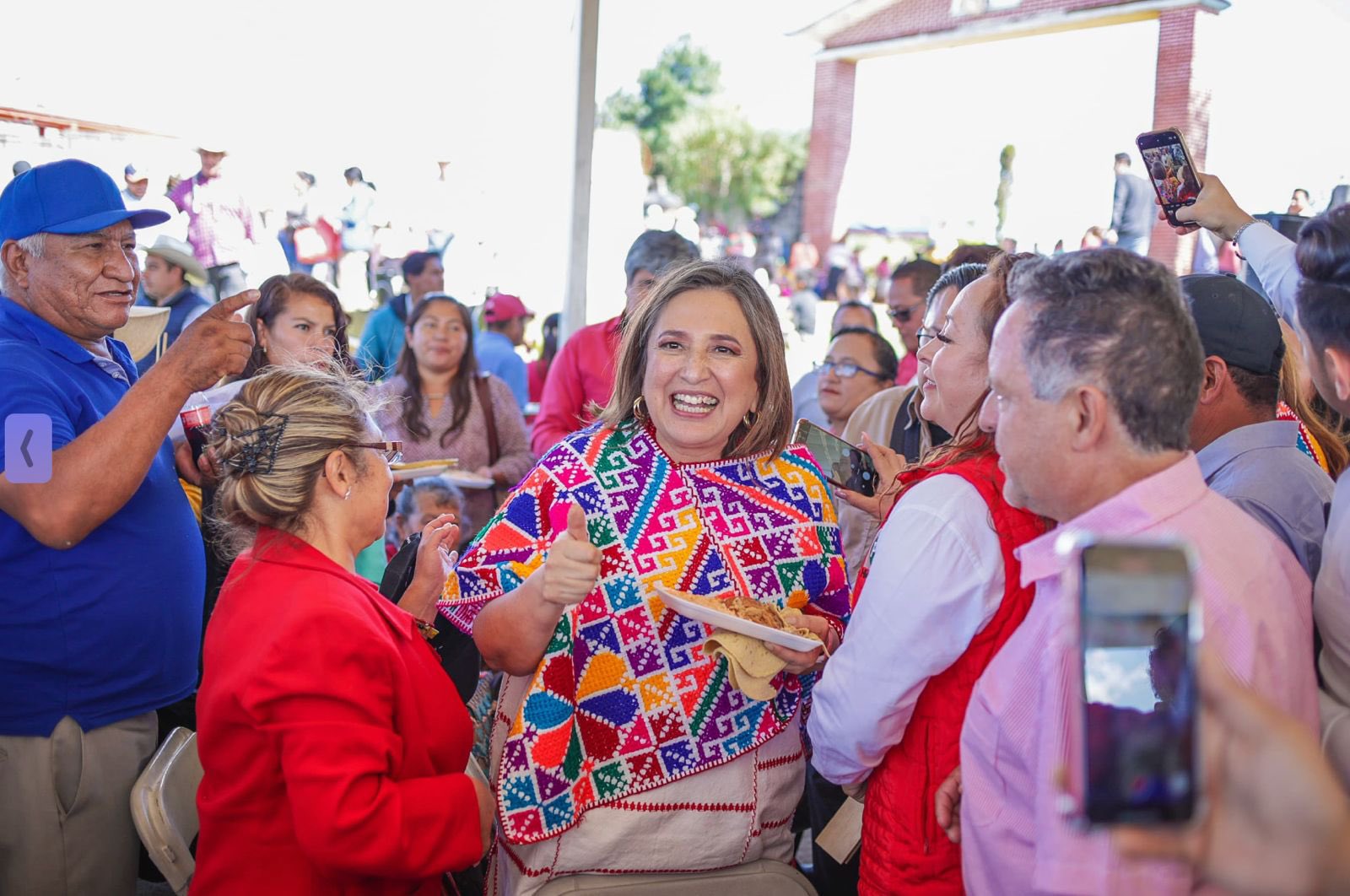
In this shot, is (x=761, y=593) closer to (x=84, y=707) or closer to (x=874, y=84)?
(x=84, y=707)

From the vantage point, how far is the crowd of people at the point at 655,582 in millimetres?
1305

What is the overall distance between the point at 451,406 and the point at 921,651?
3264mm

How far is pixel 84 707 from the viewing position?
6.91ft

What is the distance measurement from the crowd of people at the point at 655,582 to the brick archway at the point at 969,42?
1.80 m

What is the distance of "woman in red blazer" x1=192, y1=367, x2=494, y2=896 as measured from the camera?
60.5 inches

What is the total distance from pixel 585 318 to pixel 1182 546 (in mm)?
4753

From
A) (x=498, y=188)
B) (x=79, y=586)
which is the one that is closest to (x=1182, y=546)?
(x=79, y=586)

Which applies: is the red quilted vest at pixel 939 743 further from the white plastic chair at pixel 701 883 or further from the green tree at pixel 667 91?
the green tree at pixel 667 91

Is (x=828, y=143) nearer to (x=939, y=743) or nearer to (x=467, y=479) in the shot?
(x=467, y=479)

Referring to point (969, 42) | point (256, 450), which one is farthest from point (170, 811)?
point (969, 42)

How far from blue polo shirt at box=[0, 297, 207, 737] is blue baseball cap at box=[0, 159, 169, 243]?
19 centimetres

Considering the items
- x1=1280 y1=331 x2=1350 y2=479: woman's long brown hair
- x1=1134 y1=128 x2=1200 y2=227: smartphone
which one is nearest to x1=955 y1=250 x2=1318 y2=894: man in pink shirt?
x1=1280 y1=331 x2=1350 y2=479: woman's long brown hair

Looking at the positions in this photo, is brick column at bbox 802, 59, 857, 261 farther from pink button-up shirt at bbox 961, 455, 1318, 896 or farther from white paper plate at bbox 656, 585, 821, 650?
pink button-up shirt at bbox 961, 455, 1318, 896

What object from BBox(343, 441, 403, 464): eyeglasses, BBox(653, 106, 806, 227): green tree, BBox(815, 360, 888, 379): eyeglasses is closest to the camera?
BBox(343, 441, 403, 464): eyeglasses
